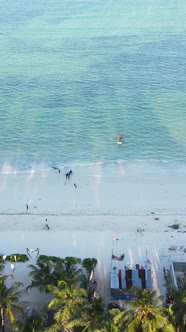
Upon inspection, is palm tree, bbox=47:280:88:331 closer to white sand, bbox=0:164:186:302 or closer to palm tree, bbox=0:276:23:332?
palm tree, bbox=0:276:23:332

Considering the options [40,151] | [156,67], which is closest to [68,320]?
[40,151]

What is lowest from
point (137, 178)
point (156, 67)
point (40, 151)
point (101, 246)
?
point (101, 246)

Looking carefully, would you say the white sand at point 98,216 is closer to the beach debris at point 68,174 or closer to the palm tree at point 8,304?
the beach debris at point 68,174

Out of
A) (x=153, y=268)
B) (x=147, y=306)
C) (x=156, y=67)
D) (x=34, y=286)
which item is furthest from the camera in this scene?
(x=156, y=67)

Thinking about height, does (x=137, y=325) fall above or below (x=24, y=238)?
below

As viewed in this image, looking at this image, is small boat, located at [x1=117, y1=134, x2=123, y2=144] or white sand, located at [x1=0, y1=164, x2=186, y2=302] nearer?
white sand, located at [x1=0, y1=164, x2=186, y2=302]

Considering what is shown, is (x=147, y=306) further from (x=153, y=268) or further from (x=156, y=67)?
(x=156, y=67)

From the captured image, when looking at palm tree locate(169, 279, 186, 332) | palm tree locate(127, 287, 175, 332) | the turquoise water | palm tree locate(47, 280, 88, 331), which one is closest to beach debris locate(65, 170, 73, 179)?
the turquoise water
